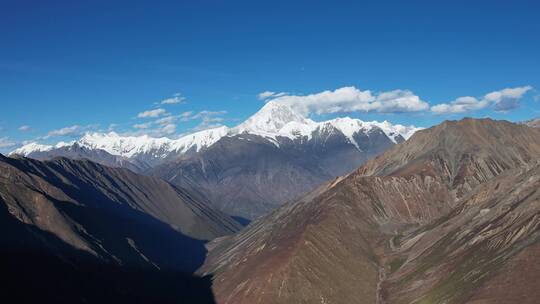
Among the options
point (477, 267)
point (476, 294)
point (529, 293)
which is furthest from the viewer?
point (477, 267)

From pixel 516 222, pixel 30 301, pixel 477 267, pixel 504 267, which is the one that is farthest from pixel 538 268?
pixel 30 301

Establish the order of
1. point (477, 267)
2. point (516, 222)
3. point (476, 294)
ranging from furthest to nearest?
1. point (516, 222)
2. point (477, 267)
3. point (476, 294)

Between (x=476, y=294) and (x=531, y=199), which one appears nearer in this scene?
(x=476, y=294)

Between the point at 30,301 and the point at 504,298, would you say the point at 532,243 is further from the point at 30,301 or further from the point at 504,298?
the point at 30,301

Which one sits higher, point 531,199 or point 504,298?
point 531,199

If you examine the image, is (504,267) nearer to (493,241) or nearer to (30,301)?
(493,241)

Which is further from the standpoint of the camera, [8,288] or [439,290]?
[8,288]

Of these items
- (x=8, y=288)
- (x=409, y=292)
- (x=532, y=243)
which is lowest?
(x=409, y=292)

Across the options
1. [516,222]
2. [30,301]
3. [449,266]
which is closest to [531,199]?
[516,222]

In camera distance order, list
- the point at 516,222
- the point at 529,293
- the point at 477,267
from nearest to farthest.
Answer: the point at 529,293
the point at 477,267
the point at 516,222
